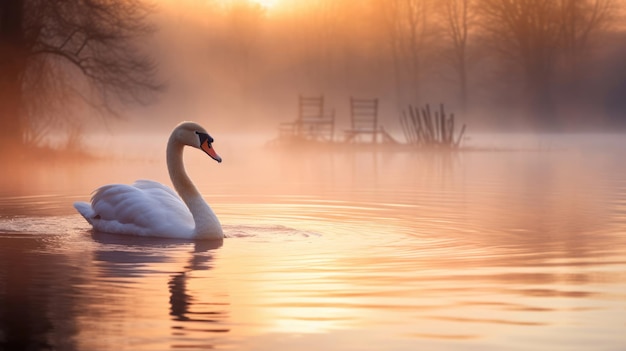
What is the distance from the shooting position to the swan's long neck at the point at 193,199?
11.3m

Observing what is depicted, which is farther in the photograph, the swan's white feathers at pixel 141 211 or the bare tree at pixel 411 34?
the bare tree at pixel 411 34

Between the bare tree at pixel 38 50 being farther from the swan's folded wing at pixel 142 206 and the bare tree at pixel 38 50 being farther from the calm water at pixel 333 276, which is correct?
the swan's folded wing at pixel 142 206

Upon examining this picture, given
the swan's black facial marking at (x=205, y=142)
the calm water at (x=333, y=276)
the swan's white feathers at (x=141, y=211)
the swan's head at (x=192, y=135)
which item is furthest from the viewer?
the swan's head at (x=192, y=135)

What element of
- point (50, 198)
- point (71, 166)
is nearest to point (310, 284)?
point (50, 198)

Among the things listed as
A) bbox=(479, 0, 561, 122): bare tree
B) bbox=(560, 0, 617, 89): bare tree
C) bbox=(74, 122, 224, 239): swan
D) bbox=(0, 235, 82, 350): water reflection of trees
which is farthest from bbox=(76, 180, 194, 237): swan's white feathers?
bbox=(560, 0, 617, 89): bare tree

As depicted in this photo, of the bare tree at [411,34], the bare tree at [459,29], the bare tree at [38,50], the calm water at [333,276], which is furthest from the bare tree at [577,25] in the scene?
the calm water at [333,276]

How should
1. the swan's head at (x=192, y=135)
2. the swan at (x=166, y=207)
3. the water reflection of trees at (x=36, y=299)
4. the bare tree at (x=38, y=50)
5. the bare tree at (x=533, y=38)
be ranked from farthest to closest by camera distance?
the bare tree at (x=533, y=38) → the bare tree at (x=38, y=50) → the swan's head at (x=192, y=135) → the swan at (x=166, y=207) → the water reflection of trees at (x=36, y=299)

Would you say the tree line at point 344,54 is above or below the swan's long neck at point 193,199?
above

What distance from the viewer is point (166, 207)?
12.0 meters

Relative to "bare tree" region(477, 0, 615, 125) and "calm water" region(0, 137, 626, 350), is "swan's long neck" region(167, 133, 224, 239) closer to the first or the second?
"calm water" region(0, 137, 626, 350)

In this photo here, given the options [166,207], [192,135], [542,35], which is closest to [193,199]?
[166,207]

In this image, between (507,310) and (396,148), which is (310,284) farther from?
(396,148)

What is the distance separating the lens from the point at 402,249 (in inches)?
422

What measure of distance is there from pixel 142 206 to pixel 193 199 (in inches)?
23.1
